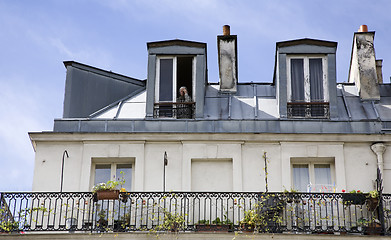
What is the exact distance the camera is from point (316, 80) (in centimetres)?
1948

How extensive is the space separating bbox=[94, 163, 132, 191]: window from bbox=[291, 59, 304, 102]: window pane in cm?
422

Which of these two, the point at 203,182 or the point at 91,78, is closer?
the point at 203,182

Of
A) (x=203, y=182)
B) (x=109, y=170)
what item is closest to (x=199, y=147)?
(x=203, y=182)

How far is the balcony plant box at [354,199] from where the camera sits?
17.2m

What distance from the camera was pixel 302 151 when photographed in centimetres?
1844

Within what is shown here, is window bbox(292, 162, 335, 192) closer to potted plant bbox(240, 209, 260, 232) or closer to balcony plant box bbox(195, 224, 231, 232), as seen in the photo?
potted plant bbox(240, 209, 260, 232)

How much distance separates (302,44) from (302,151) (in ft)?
9.07

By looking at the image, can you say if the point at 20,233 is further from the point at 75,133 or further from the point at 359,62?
the point at 359,62

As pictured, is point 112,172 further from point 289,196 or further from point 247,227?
point 289,196

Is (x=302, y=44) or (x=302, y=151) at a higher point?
(x=302, y=44)

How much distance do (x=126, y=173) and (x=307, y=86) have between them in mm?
4693

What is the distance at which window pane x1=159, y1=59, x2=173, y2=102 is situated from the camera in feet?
63.6

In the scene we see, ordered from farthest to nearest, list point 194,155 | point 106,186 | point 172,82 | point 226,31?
point 226,31 < point 172,82 < point 194,155 < point 106,186

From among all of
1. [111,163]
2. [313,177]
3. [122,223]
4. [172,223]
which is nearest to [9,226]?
[122,223]
